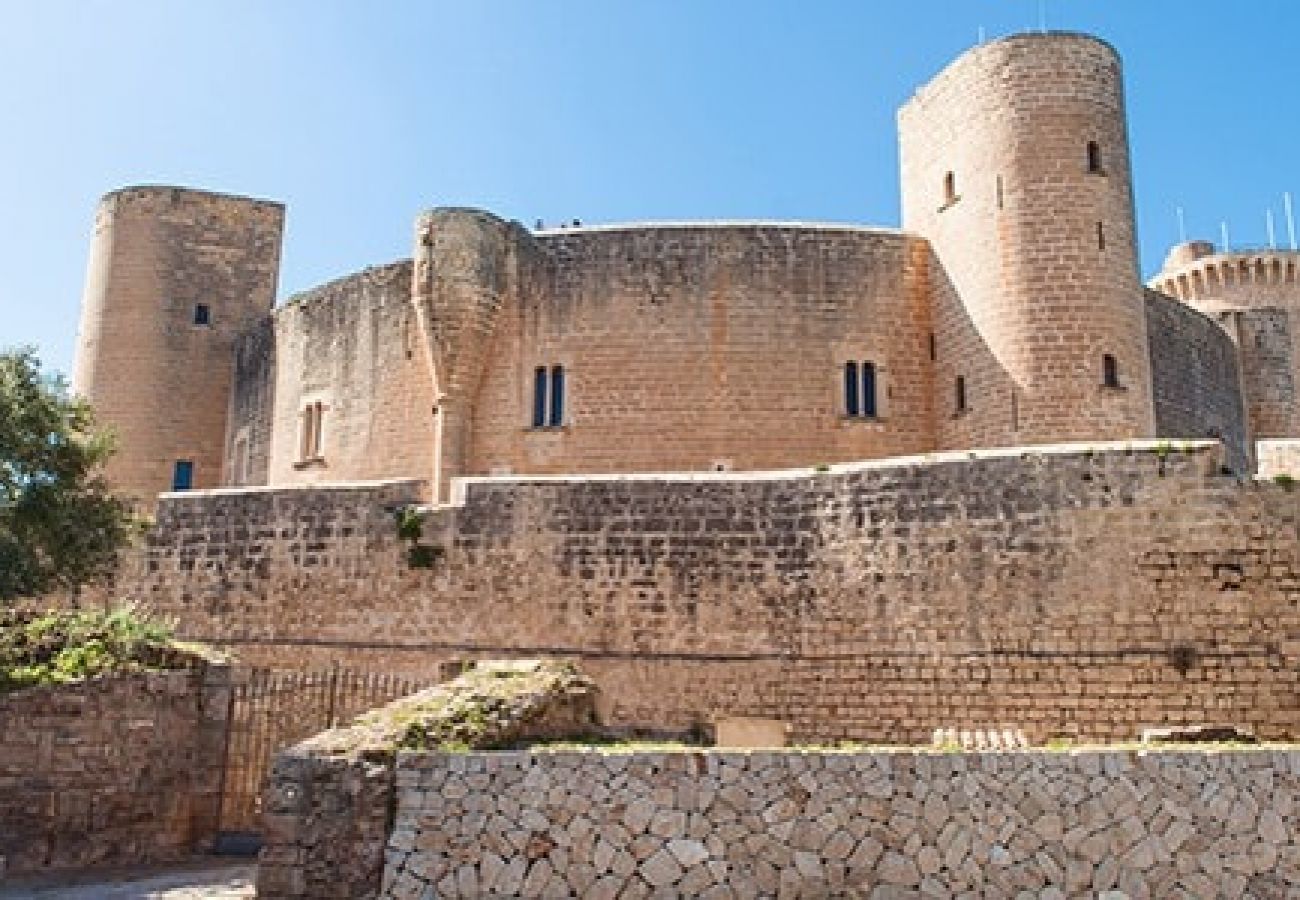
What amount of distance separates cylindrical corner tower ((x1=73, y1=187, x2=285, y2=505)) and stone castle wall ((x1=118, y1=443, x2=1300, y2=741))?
1335 cm

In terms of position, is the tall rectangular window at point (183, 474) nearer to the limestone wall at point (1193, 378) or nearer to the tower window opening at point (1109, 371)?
the tower window opening at point (1109, 371)

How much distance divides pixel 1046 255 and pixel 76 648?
16.3 meters

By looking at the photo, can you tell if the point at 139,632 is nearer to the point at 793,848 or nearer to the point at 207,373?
the point at 793,848

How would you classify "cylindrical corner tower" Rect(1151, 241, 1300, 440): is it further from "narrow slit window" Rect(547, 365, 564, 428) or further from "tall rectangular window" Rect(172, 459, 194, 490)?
"tall rectangular window" Rect(172, 459, 194, 490)

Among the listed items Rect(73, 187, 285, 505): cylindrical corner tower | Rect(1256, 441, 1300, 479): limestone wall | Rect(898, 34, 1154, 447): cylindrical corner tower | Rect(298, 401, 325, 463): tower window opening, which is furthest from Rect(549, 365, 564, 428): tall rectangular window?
Rect(1256, 441, 1300, 479): limestone wall

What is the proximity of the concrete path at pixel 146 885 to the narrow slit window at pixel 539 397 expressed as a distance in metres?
12.5

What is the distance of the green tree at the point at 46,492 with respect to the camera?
1545cm

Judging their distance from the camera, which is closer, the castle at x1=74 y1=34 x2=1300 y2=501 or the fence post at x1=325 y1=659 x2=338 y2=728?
the fence post at x1=325 y1=659 x2=338 y2=728

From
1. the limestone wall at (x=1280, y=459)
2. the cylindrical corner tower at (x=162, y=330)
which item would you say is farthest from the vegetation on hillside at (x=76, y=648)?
the cylindrical corner tower at (x=162, y=330)

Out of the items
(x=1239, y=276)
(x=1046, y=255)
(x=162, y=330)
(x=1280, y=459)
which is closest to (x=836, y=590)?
(x=1280, y=459)

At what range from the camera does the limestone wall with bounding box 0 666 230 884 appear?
11.5 metres

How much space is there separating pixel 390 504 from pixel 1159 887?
1166 centimetres

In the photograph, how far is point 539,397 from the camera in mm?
23188

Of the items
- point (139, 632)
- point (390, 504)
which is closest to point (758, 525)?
point (390, 504)
